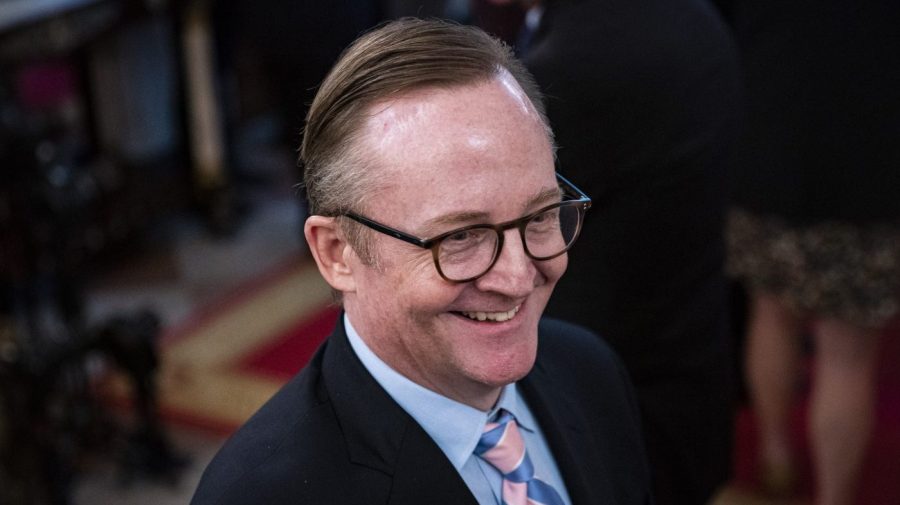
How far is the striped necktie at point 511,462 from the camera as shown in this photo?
1.46 meters

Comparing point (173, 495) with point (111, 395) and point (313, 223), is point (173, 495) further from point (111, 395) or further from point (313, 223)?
point (313, 223)

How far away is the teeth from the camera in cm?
136

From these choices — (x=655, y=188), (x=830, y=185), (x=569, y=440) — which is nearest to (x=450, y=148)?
(x=569, y=440)

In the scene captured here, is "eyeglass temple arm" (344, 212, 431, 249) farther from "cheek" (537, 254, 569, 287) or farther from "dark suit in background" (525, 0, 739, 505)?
"dark suit in background" (525, 0, 739, 505)

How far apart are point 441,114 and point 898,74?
1.80 m

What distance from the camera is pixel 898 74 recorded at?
275cm

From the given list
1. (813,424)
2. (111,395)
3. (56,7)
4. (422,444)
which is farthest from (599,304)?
(56,7)

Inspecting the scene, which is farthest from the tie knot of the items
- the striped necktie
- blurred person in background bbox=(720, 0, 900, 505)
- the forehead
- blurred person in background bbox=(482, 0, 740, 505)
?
blurred person in background bbox=(720, 0, 900, 505)

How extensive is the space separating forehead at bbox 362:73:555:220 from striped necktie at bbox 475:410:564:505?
1.05ft

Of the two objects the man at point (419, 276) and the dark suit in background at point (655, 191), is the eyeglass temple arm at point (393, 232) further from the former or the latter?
the dark suit in background at point (655, 191)

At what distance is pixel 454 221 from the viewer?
1.29 m

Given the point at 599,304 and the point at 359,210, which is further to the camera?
the point at 599,304

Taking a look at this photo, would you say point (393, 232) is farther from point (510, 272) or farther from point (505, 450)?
point (505, 450)

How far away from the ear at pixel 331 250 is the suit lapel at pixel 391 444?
0.09 meters
